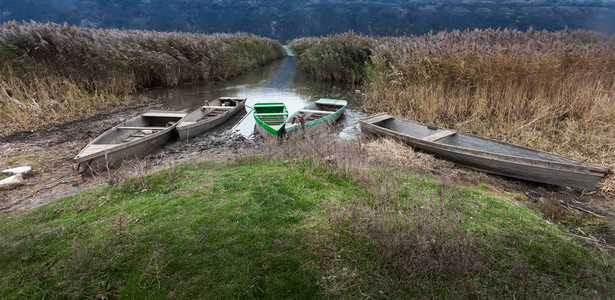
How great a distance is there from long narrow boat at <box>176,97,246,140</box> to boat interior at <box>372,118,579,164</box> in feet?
18.0

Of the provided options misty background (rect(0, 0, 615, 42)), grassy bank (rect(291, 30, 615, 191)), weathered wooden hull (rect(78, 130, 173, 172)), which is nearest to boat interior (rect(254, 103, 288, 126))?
weathered wooden hull (rect(78, 130, 173, 172))

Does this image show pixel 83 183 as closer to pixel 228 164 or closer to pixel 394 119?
pixel 228 164

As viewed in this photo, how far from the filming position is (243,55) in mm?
24406

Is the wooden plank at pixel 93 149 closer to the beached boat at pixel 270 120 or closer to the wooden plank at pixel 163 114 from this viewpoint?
the wooden plank at pixel 163 114

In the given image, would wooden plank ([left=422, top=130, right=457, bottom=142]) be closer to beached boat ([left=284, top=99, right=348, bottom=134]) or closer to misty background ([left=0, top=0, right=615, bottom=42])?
beached boat ([left=284, top=99, right=348, bottom=134])

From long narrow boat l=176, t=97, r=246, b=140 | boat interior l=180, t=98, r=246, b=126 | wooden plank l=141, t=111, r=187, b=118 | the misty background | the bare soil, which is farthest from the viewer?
the misty background

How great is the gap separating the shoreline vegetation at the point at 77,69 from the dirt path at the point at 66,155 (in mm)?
894

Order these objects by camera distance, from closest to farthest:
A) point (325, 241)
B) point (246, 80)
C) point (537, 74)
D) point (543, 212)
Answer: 1. point (325, 241)
2. point (543, 212)
3. point (537, 74)
4. point (246, 80)

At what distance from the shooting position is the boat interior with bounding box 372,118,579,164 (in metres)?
6.10

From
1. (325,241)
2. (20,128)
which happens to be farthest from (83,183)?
Result: (325,241)

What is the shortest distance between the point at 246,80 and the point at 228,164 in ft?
53.7

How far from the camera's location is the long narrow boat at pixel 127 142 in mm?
6473

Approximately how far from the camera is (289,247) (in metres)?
3.12

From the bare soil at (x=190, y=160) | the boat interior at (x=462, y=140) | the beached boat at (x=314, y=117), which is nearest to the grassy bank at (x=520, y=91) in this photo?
the boat interior at (x=462, y=140)
